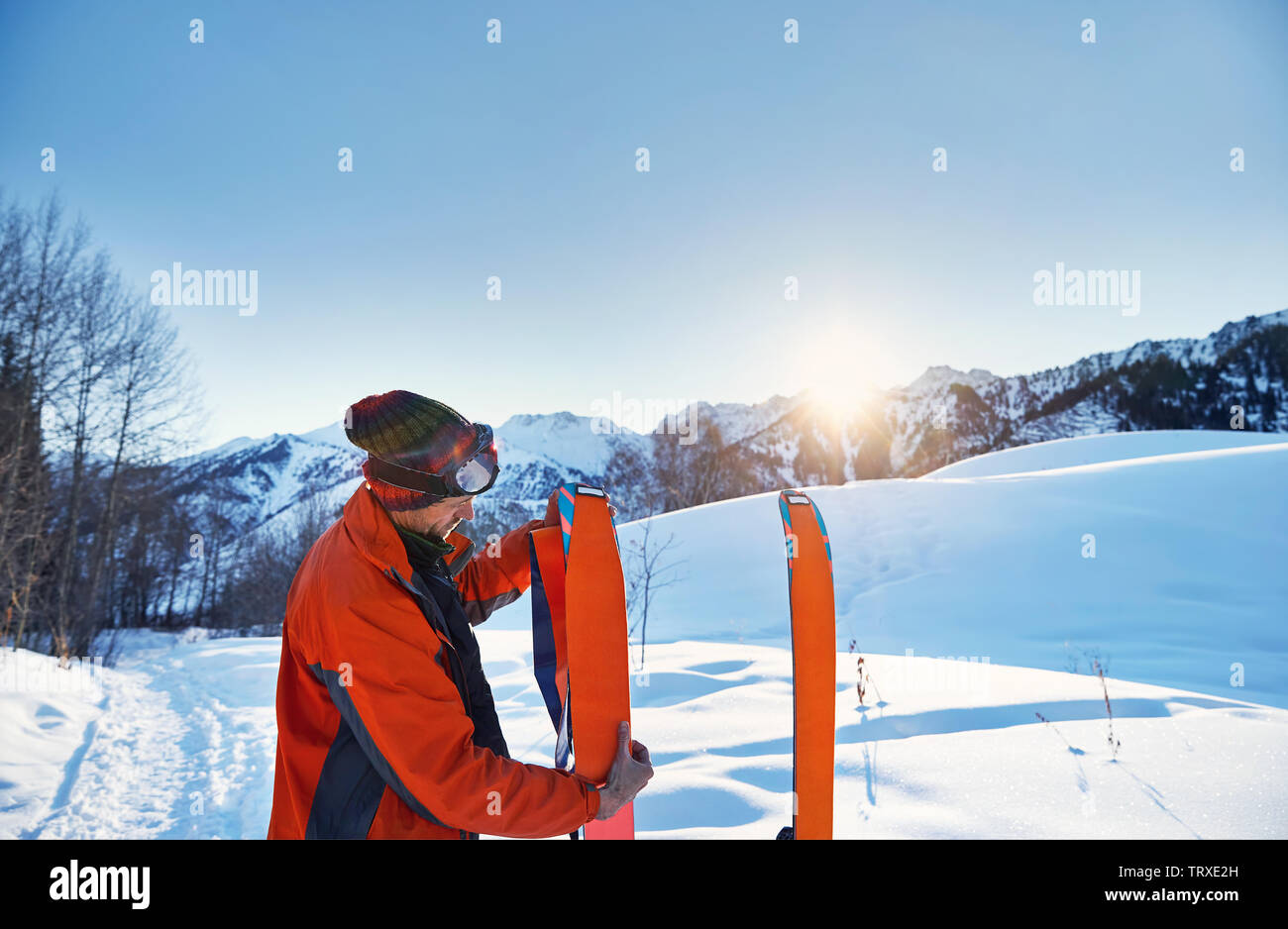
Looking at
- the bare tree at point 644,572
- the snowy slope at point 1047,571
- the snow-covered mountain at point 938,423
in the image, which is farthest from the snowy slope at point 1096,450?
the bare tree at point 644,572

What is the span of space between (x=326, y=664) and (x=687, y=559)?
12.0 meters

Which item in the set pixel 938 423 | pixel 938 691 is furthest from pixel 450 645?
pixel 938 423

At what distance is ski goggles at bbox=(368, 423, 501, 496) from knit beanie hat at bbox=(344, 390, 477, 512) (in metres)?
0.02

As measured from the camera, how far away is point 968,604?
9031 millimetres

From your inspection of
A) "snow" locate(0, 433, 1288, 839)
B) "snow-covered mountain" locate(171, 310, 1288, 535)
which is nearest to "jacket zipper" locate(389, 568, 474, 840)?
"snow" locate(0, 433, 1288, 839)

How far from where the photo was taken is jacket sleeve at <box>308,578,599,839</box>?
4.38ft

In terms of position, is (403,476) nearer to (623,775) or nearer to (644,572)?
(623,775)

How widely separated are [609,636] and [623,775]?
1.24ft

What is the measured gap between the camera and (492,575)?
87.4 inches

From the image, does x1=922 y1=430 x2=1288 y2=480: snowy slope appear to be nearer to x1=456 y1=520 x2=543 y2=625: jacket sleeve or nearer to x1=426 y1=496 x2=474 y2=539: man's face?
x1=456 y1=520 x2=543 y2=625: jacket sleeve

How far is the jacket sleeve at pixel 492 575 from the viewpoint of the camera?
7.23ft
